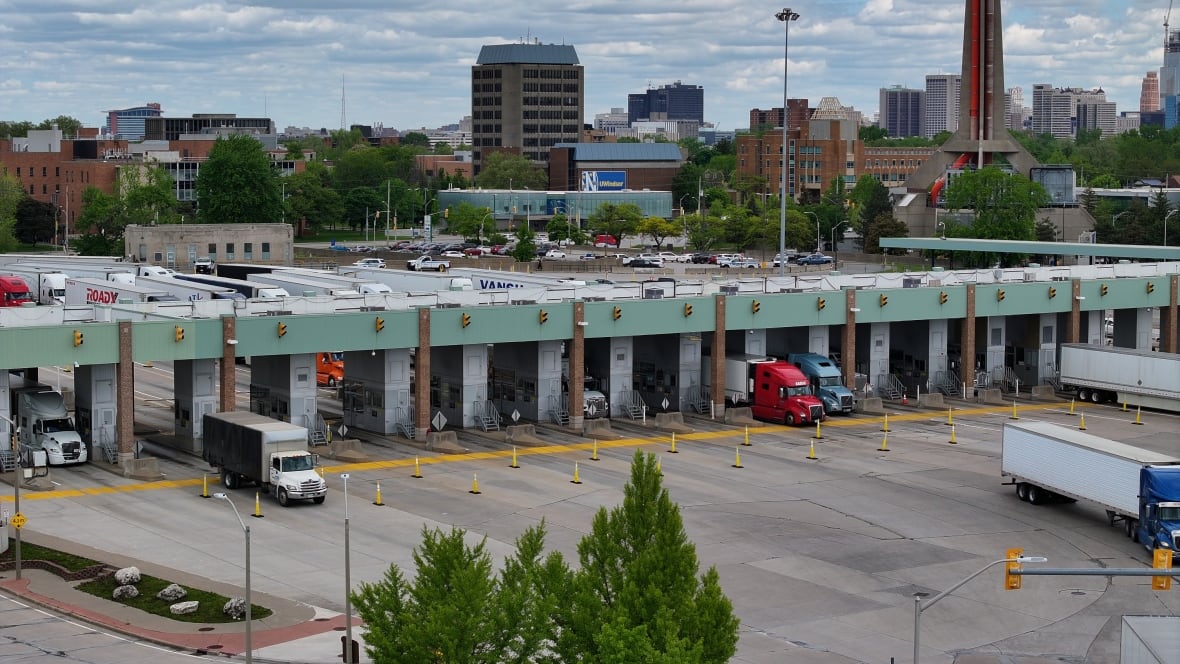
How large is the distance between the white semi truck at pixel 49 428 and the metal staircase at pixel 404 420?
13856 mm

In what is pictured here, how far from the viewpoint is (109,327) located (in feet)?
205

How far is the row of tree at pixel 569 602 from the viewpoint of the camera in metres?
32.4

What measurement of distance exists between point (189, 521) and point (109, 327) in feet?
37.6

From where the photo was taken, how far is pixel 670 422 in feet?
251

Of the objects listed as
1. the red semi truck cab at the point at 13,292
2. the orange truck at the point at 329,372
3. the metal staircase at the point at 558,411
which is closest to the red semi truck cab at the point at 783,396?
the metal staircase at the point at 558,411

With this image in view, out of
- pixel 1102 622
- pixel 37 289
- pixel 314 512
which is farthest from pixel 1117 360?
pixel 37 289

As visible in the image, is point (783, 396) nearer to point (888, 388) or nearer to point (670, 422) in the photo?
point (670, 422)

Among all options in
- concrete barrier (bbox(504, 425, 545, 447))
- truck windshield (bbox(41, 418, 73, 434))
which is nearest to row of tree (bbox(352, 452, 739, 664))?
truck windshield (bbox(41, 418, 73, 434))

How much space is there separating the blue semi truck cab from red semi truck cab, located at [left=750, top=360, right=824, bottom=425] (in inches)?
64.3

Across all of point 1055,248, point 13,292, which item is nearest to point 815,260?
point 1055,248

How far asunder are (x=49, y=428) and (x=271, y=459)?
11.2 m

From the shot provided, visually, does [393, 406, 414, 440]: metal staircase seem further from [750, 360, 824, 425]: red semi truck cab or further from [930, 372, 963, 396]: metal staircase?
[930, 372, 963, 396]: metal staircase

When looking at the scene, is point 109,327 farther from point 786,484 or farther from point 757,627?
point 757,627

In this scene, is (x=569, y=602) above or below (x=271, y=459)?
above
